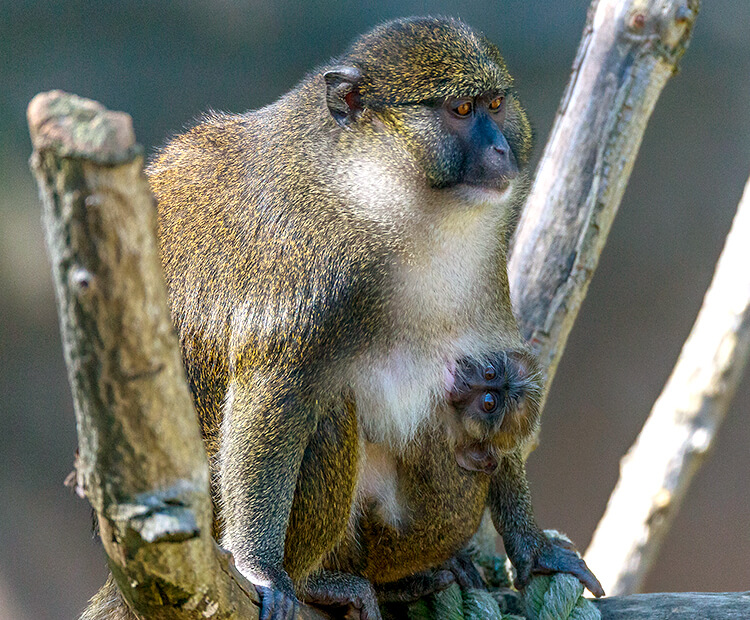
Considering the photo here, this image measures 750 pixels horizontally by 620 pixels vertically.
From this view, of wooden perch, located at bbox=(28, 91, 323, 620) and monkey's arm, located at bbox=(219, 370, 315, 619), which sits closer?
wooden perch, located at bbox=(28, 91, 323, 620)

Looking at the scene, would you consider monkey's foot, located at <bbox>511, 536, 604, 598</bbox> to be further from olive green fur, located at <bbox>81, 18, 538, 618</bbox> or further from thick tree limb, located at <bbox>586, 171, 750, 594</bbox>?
thick tree limb, located at <bbox>586, 171, 750, 594</bbox>

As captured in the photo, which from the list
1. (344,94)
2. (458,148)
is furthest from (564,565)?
(344,94)

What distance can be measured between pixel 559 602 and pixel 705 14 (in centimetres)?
435

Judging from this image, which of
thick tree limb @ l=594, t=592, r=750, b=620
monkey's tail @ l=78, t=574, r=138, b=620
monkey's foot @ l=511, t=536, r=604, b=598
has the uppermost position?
thick tree limb @ l=594, t=592, r=750, b=620

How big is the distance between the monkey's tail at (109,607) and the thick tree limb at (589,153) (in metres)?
1.79

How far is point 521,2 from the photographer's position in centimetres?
549

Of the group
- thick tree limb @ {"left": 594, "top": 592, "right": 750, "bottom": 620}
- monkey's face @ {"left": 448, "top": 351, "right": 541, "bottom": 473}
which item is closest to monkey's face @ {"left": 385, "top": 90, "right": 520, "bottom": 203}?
monkey's face @ {"left": 448, "top": 351, "right": 541, "bottom": 473}

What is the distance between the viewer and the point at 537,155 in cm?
581

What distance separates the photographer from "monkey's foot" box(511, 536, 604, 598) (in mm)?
2799

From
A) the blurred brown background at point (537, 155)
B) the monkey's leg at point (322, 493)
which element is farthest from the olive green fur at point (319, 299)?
the blurred brown background at point (537, 155)

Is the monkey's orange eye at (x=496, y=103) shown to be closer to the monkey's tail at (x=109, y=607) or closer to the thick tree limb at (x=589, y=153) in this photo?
the thick tree limb at (x=589, y=153)

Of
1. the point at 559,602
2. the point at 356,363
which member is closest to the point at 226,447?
the point at 356,363

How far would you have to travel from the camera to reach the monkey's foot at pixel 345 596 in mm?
2447

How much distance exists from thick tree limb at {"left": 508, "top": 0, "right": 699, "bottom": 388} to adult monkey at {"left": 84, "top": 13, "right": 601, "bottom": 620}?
60 centimetres
